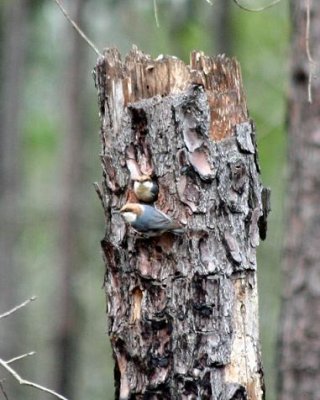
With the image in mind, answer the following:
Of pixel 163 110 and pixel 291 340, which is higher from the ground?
pixel 163 110

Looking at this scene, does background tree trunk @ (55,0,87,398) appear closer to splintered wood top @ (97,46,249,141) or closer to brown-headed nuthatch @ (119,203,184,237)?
splintered wood top @ (97,46,249,141)

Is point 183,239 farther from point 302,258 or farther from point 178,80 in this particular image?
point 302,258

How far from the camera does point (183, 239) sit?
382cm

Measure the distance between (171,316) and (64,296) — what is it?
9.88 m

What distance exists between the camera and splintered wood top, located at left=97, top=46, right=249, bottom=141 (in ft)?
12.8

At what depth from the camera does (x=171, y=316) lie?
150 inches

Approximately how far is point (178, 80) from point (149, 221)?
55cm

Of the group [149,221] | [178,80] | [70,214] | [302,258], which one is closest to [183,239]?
[149,221]

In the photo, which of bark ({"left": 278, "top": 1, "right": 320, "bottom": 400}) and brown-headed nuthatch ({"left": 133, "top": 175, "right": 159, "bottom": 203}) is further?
bark ({"left": 278, "top": 1, "right": 320, "bottom": 400})

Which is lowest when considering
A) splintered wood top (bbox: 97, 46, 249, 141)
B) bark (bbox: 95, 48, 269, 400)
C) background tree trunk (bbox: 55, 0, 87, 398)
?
bark (bbox: 95, 48, 269, 400)

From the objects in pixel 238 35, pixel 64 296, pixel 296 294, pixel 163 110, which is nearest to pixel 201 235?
pixel 163 110

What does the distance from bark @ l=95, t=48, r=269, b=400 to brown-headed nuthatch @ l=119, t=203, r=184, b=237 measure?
52mm

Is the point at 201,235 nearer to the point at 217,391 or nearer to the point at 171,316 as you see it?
the point at 171,316

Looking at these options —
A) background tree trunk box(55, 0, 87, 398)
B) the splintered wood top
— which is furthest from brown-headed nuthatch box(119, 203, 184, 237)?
background tree trunk box(55, 0, 87, 398)
